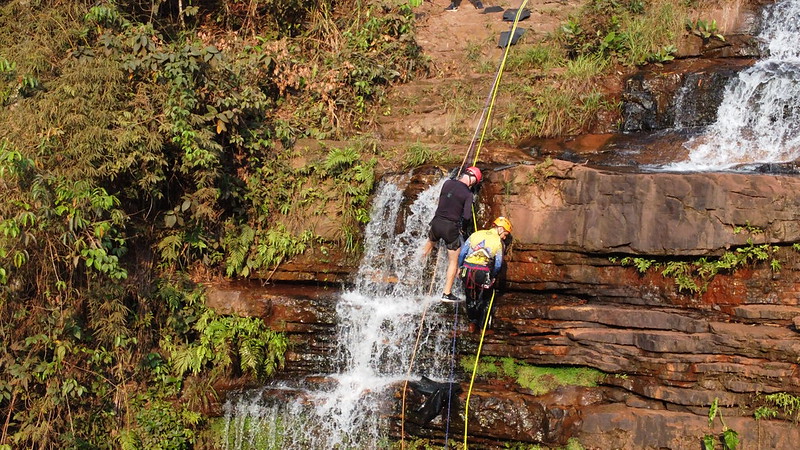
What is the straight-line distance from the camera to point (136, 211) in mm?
10570

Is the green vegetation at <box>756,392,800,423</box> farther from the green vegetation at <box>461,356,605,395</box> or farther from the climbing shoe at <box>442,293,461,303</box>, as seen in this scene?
the climbing shoe at <box>442,293,461,303</box>

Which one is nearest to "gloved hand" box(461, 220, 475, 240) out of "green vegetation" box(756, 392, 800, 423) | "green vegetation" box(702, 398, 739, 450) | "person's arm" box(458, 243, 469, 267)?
"person's arm" box(458, 243, 469, 267)

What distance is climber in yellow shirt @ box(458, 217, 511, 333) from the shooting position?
8891 mm

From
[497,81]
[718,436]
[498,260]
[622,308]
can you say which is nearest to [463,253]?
[498,260]

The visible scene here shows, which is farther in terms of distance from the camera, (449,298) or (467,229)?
(467,229)

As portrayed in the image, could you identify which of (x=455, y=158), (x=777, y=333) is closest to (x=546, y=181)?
(x=455, y=158)

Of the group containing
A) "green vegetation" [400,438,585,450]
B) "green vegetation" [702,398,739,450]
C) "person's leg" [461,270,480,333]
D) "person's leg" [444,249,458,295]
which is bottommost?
"green vegetation" [400,438,585,450]

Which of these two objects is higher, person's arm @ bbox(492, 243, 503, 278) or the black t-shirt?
the black t-shirt

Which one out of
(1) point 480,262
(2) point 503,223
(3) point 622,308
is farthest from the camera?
(2) point 503,223

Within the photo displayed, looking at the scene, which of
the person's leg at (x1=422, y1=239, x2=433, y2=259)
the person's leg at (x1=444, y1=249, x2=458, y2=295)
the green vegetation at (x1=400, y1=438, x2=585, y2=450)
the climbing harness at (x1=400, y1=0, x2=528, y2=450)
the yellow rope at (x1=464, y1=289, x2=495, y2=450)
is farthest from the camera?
the person's leg at (x1=422, y1=239, x2=433, y2=259)

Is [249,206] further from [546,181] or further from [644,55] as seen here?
[644,55]

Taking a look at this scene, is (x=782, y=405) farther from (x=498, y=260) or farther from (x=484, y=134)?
(x=484, y=134)

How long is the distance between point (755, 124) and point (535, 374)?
17.7 feet

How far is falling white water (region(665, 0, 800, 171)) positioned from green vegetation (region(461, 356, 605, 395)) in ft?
11.7
